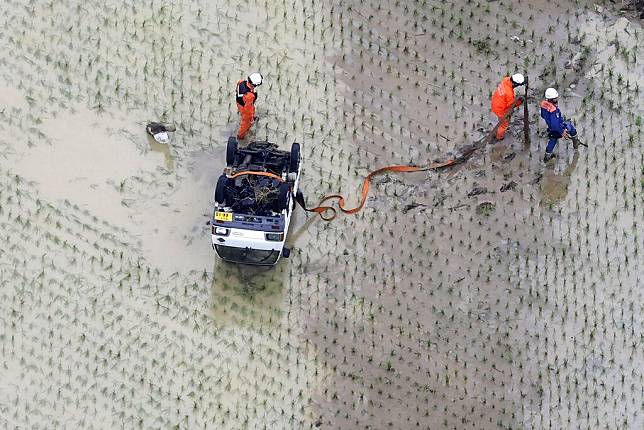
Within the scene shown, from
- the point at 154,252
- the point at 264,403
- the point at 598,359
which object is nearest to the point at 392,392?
the point at 264,403

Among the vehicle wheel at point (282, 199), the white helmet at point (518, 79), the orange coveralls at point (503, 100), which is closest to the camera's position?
the vehicle wheel at point (282, 199)

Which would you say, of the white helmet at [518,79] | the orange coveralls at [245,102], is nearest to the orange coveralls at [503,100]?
the white helmet at [518,79]

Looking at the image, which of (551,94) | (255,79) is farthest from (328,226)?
(551,94)

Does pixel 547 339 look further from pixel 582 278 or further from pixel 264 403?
pixel 264 403

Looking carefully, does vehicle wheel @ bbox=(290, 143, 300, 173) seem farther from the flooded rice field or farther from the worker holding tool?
the worker holding tool

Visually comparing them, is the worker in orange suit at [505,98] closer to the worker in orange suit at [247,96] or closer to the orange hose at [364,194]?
the orange hose at [364,194]

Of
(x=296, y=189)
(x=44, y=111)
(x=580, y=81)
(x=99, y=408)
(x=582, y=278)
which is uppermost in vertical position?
(x=580, y=81)
